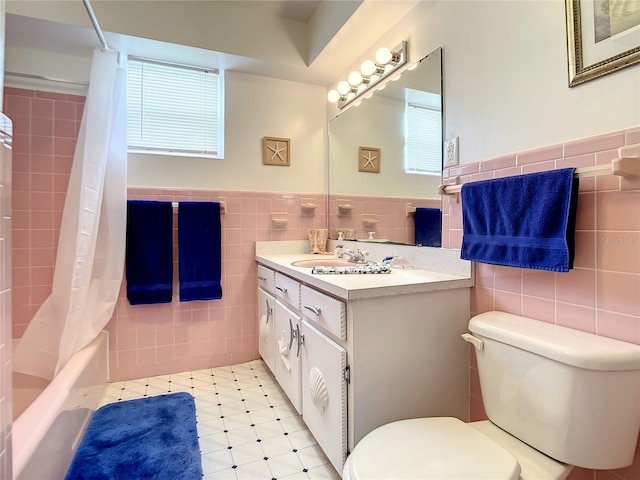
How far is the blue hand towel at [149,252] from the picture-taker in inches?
84.9

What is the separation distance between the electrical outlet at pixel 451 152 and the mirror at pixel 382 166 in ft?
0.13

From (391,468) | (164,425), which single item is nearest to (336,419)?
(391,468)

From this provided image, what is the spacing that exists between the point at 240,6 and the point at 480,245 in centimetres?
A: 210

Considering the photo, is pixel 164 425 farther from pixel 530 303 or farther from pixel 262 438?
pixel 530 303

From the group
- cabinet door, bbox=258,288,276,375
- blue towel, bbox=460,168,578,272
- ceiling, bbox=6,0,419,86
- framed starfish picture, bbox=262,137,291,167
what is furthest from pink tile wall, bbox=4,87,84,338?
blue towel, bbox=460,168,578,272

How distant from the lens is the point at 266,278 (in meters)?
2.20

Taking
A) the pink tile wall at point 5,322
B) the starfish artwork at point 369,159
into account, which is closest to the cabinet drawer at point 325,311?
the pink tile wall at point 5,322

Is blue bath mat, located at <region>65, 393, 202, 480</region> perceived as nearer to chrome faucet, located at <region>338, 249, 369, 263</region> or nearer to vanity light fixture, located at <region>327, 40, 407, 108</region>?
chrome faucet, located at <region>338, 249, 369, 263</region>

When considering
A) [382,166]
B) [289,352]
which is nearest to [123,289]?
[289,352]

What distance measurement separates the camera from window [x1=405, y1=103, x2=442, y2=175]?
1.60m

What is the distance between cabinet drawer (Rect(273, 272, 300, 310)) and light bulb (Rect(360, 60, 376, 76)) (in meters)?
1.31

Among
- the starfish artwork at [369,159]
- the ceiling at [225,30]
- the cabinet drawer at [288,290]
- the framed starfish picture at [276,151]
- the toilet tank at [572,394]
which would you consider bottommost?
the toilet tank at [572,394]

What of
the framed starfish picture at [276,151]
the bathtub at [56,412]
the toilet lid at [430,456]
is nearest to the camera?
the toilet lid at [430,456]

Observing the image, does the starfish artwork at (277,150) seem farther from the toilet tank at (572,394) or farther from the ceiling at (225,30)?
the toilet tank at (572,394)
